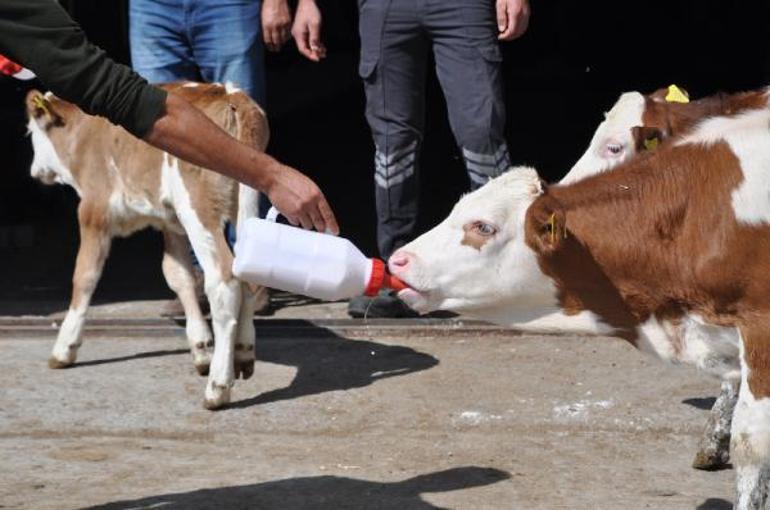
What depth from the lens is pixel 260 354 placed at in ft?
27.5

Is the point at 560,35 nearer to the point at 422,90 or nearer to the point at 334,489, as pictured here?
the point at 422,90

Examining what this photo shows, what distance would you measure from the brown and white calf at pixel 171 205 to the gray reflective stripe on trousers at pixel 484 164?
110 cm

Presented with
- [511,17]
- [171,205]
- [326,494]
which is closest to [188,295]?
[171,205]

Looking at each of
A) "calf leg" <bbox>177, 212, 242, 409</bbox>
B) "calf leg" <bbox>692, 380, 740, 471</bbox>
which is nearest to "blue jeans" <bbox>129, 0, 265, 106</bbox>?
"calf leg" <bbox>177, 212, 242, 409</bbox>

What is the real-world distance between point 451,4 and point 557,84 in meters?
13.0

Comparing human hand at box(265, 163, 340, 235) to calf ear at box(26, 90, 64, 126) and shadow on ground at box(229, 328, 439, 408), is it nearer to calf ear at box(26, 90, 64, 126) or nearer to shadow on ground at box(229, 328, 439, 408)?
shadow on ground at box(229, 328, 439, 408)

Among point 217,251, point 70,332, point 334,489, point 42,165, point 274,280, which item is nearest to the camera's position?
point 274,280

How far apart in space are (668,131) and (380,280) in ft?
6.62

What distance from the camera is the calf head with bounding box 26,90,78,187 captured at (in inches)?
325

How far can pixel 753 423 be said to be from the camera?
521 cm

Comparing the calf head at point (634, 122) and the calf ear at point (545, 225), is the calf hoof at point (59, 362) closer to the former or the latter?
the calf head at point (634, 122)

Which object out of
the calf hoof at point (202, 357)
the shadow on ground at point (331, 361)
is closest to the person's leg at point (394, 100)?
the shadow on ground at point (331, 361)

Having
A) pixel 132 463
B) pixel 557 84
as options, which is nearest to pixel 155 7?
pixel 132 463

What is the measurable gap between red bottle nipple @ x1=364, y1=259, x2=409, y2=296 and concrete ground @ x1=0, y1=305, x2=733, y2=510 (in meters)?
0.99
